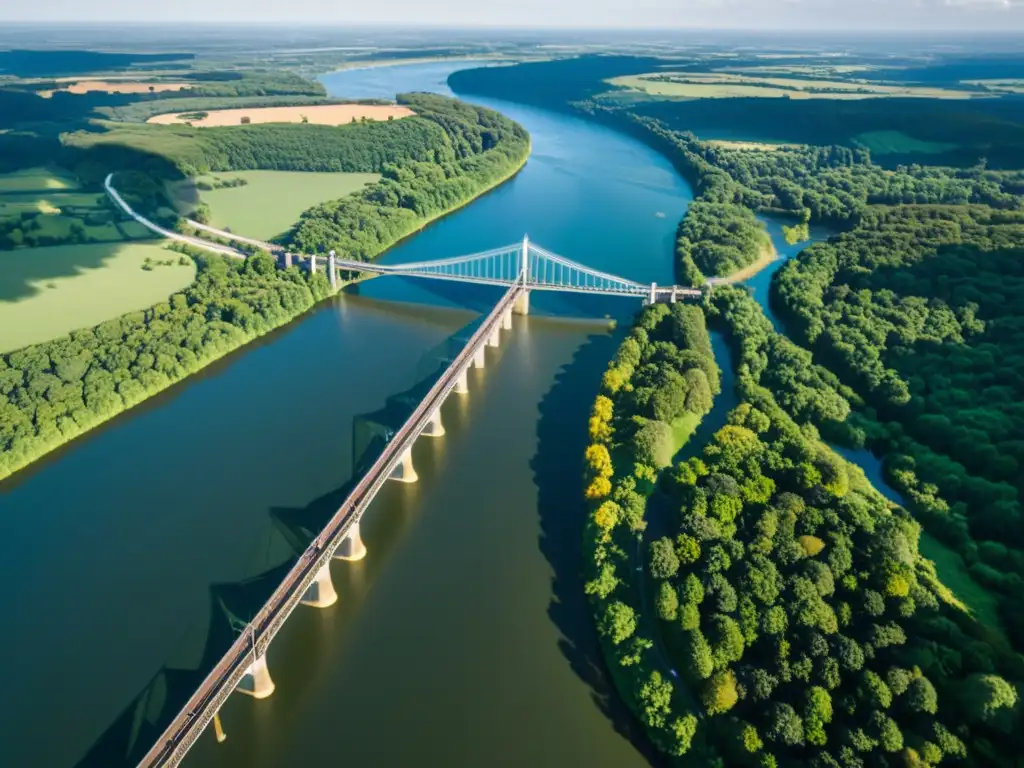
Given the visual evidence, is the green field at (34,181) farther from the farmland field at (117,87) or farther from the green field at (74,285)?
the farmland field at (117,87)

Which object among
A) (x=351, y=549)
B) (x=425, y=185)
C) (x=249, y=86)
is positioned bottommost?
(x=249, y=86)

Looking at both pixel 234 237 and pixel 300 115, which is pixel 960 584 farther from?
pixel 300 115

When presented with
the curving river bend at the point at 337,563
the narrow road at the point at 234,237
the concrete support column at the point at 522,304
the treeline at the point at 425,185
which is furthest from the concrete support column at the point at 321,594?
the narrow road at the point at 234,237

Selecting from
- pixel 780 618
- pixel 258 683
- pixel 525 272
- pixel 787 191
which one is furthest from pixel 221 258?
pixel 787 191

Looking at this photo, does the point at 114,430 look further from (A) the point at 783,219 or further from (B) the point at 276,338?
(A) the point at 783,219

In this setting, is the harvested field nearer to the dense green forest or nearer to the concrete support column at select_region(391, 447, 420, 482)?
the concrete support column at select_region(391, 447, 420, 482)

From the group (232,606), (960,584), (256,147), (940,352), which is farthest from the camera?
(256,147)
